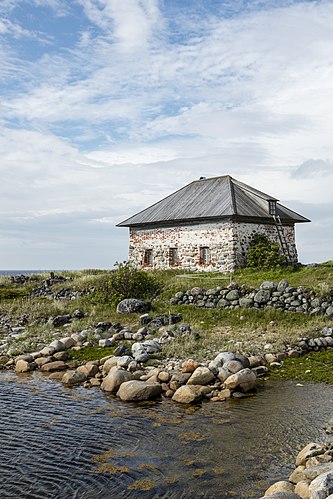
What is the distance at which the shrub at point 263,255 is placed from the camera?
2775cm

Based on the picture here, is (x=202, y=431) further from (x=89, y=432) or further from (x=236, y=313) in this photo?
(x=236, y=313)

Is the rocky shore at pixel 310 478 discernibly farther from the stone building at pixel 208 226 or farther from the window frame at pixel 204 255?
the window frame at pixel 204 255

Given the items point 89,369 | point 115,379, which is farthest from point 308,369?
point 89,369

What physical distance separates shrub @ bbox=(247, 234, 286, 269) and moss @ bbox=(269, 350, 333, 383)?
13.1 m

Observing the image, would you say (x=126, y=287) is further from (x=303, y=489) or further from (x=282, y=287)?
(x=303, y=489)

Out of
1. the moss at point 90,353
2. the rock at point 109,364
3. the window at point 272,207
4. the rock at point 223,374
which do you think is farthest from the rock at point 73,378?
the window at point 272,207

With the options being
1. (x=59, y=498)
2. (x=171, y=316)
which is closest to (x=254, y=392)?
(x=59, y=498)

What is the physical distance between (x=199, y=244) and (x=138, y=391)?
61.5ft

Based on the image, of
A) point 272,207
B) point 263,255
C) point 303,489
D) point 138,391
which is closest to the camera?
point 303,489

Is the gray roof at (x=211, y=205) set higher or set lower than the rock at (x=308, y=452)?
higher

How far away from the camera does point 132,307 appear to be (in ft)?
70.7

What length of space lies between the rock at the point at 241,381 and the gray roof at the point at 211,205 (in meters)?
16.6

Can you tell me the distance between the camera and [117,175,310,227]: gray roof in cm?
2895

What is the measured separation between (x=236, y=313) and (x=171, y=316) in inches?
105
